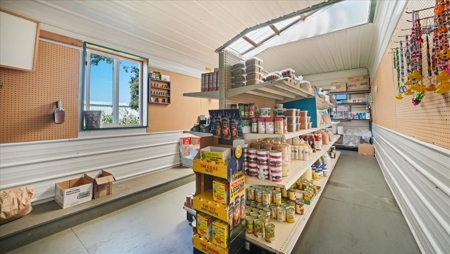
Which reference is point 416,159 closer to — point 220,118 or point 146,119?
point 220,118

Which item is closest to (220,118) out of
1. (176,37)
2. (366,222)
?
(366,222)

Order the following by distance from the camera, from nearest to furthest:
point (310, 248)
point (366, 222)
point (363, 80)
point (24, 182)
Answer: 1. point (310, 248)
2. point (366, 222)
3. point (24, 182)
4. point (363, 80)

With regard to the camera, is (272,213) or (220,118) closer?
(220,118)

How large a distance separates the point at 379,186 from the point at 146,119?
4671 millimetres

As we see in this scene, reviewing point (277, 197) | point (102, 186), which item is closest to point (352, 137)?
point (277, 197)

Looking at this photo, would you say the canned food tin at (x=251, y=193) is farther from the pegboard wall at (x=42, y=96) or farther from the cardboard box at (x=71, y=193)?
the pegboard wall at (x=42, y=96)

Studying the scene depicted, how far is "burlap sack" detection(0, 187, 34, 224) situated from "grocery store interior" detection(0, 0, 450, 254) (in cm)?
2

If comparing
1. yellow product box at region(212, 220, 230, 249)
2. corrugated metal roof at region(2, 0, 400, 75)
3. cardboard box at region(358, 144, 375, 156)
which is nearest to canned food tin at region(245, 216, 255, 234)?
yellow product box at region(212, 220, 230, 249)

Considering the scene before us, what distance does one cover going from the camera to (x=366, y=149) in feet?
18.2

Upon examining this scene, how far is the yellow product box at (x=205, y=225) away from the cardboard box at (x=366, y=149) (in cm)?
605

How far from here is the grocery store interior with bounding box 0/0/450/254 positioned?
1.47 meters

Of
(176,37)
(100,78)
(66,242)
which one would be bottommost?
(66,242)

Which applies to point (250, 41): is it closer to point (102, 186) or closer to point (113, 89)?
point (113, 89)

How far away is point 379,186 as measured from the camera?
313 centimetres
